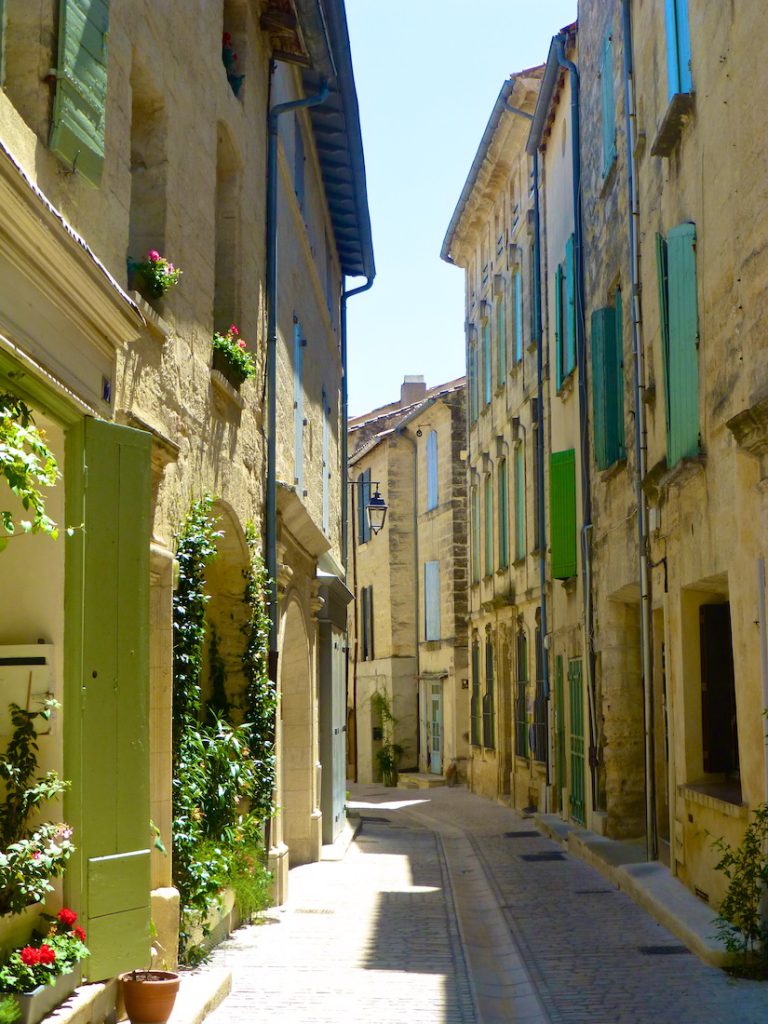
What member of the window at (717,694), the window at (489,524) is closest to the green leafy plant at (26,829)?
the window at (717,694)

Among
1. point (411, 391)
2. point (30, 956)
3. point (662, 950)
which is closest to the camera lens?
point (30, 956)

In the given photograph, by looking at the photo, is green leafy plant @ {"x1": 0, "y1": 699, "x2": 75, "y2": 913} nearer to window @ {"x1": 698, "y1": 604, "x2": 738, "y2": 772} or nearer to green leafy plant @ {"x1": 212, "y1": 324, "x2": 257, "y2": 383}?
green leafy plant @ {"x1": 212, "y1": 324, "x2": 257, "y2": 383}

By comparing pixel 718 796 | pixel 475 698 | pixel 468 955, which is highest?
pixel 475 698

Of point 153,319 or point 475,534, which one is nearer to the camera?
point 153,319

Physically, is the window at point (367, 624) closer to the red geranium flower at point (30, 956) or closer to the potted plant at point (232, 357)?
the potted plant at point (232, 357)

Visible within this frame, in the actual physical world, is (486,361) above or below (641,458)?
above

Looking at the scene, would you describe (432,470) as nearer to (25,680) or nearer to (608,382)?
(608,382)

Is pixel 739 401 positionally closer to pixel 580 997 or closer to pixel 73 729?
pixel 580 997

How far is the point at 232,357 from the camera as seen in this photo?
9.38 meters

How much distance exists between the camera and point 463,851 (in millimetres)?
15031

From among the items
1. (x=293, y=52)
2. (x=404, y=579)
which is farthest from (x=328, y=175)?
(x=404, y=579)

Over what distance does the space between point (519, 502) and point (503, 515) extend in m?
1.64

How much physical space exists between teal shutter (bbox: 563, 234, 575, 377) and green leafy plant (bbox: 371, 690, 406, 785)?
1623 cm

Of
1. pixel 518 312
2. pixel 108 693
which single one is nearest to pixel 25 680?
pixel 108 693
